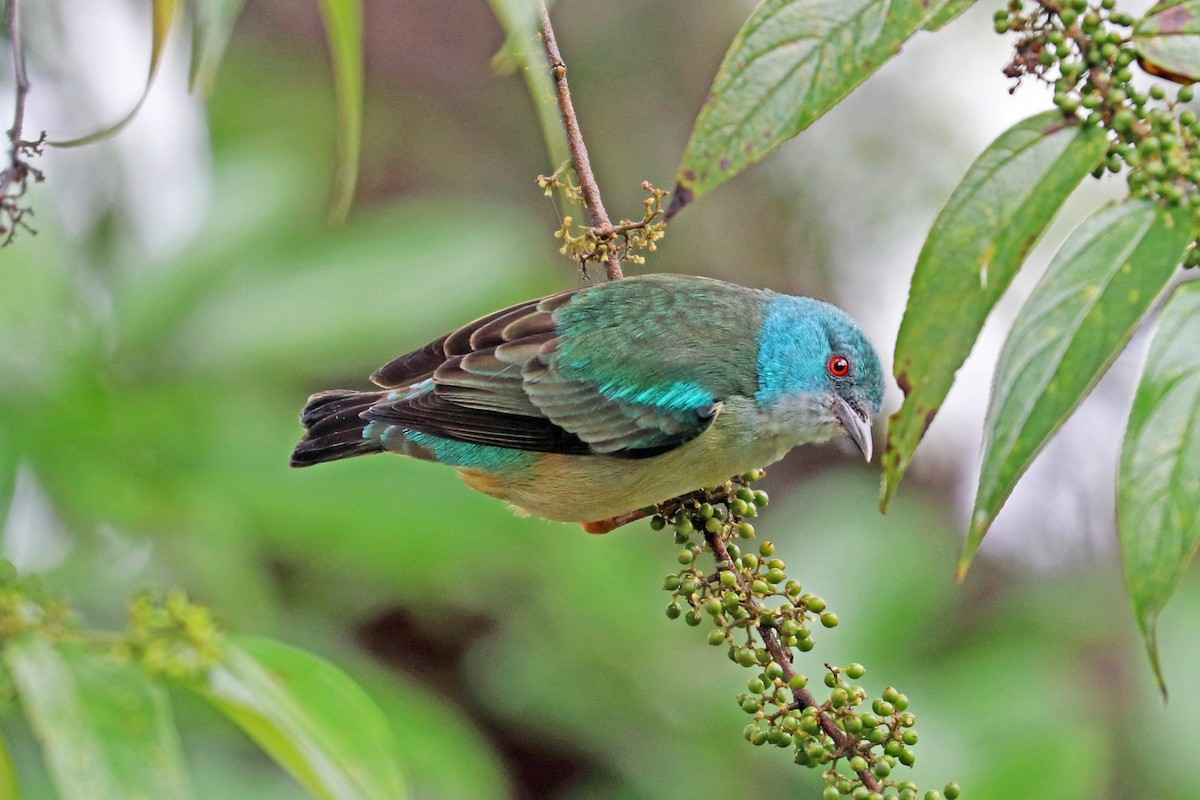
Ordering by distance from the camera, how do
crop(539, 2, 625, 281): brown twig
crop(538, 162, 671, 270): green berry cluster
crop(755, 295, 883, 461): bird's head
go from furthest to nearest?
crop(755, 295, 883, 461): bird's head → crop(538, 162, 671, 270): green berry cluster → crop(539, 2, 625, 281): brown twig

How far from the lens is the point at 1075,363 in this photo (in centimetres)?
152

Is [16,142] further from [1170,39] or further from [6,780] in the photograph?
[1170,39]

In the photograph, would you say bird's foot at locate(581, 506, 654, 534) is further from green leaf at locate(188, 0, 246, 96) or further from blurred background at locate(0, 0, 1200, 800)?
green leaf at locate(188, 0, 246, 96)

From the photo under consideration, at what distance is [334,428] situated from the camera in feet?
11.0

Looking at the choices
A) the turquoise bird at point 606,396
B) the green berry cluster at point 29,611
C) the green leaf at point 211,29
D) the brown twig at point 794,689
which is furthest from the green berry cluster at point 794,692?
the green leaf at point 211,29

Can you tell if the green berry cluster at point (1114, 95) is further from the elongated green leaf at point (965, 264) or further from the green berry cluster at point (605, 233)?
the green berry cluster at point (605, 233)

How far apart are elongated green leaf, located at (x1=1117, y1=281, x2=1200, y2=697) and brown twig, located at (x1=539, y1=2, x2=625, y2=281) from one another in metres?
1.33

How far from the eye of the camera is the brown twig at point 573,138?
8.36 ft

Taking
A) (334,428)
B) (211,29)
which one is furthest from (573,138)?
(211,29)

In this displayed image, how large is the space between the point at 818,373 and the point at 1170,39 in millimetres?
1838

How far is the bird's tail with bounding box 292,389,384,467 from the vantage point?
324 cm

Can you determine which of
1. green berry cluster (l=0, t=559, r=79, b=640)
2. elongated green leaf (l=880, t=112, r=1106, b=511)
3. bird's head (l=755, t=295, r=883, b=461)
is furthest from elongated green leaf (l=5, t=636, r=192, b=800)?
bird's head (l=755, t=295, r=883, b=461)

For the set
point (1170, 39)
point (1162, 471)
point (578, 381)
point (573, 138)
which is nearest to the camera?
point (1162, 471)

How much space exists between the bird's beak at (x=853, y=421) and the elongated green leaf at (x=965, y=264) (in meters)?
1.85
